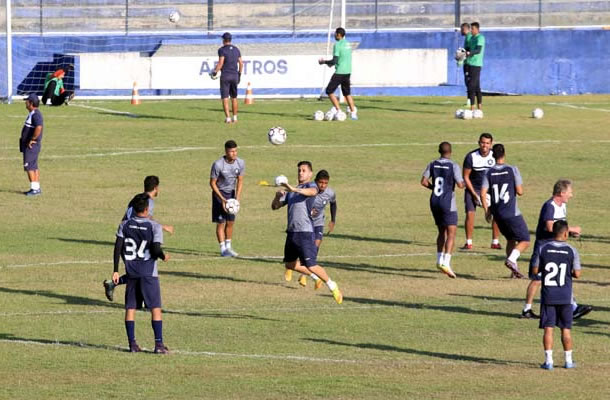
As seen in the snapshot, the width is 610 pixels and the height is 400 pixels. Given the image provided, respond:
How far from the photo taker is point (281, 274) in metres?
22.6

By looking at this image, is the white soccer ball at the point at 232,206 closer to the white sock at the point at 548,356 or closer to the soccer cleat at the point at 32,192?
the white sock at the point at 548,356

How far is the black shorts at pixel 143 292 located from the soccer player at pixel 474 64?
A: 25.4 metres

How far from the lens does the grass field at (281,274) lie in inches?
621

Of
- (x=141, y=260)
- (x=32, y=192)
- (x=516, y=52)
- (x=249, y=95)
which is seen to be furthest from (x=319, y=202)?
(x=516, y=52)

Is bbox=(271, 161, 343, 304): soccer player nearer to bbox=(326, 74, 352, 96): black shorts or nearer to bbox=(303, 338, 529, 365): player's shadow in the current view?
bbox=(303, 338, 529, 365): player's shadow

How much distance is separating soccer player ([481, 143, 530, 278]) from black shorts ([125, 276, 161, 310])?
7.21 meters

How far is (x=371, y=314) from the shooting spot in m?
19.5

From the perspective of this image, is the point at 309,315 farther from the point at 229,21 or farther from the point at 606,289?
the point at 229,21

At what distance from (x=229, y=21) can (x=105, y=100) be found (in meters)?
6.42

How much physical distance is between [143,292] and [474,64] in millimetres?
25895

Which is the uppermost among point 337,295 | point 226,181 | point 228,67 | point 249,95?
point 228,67

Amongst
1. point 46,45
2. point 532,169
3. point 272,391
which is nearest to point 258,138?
point 532,169

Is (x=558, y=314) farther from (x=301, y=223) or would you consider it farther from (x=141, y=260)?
(x=301, y=223)

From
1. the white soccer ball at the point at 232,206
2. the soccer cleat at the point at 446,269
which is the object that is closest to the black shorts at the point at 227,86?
the white soccer ball at the point at 232,206
